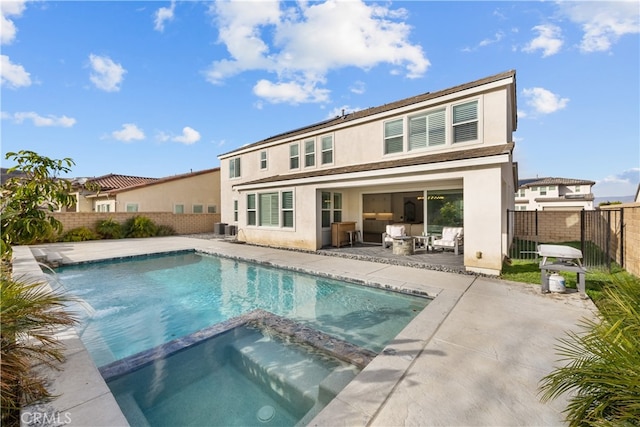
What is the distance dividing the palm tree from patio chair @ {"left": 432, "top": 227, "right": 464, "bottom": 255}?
36.4 ft

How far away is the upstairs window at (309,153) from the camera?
1454 cm

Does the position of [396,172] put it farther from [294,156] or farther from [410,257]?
[294,156]

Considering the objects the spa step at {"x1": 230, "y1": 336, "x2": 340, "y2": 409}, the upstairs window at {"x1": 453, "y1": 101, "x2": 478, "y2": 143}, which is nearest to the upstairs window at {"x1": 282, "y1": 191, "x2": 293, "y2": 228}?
the upstairs window at {"x1": 453, "y1": 101, "x2": 478, "y2": 143}

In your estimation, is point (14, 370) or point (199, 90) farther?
point (199, 90)

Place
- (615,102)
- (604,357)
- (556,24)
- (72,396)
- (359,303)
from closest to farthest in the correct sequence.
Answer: (604,357)
(72,396)
(359,303)
(556,24)
(615,102)

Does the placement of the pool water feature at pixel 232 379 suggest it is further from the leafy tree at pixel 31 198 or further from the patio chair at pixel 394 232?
the patio chair at pixel 394 232

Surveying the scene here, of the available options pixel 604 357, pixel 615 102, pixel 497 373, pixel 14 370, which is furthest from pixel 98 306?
pixel 615 102

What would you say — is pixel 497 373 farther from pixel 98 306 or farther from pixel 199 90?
pixel 199 90

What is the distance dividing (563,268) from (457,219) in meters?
5.67

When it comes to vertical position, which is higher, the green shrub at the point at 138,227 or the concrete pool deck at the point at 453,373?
the green shrub at the point at 138,227

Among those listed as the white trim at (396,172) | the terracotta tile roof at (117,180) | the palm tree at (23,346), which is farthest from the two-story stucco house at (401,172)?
the terracotta tile roof at (117,180)

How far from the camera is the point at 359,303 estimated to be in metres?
6.55

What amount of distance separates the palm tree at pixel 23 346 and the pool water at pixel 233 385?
87 centimetres

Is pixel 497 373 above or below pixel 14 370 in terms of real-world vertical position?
below
